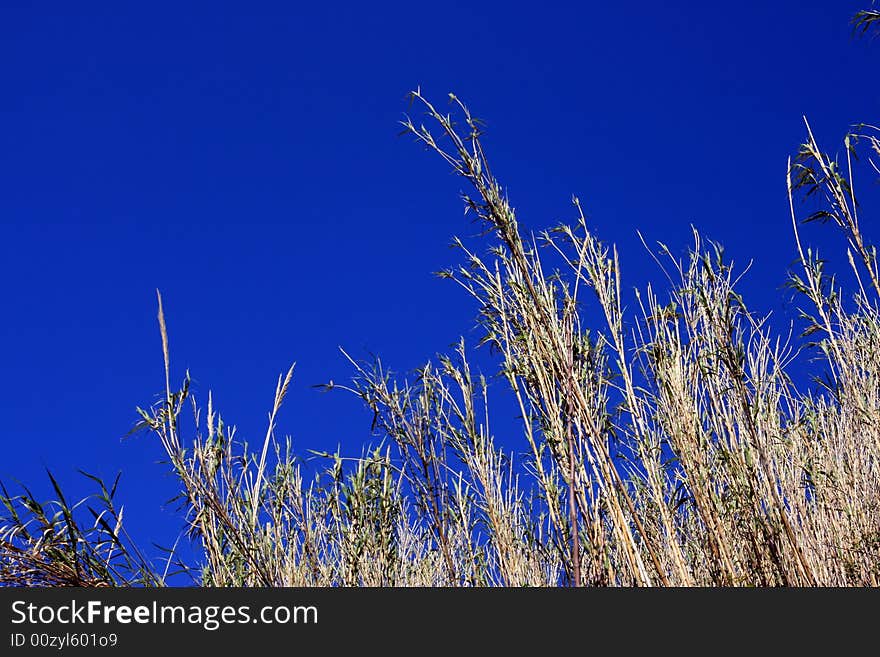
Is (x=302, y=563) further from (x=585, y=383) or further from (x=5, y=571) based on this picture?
(x=585, y=383)

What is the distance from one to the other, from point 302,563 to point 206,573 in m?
0.39

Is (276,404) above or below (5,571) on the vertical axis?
above

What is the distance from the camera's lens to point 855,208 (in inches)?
115

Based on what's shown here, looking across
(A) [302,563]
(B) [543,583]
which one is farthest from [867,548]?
(A) [302,563]

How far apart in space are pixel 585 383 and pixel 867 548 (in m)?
1.47

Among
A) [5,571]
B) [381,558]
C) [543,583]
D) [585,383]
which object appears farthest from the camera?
[381,558]

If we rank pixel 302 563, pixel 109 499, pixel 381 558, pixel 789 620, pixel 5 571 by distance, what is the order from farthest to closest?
pixel 381 558 → pixel 302 563 → pixel 109 499 → pixel 5 571 → pixel 789 620

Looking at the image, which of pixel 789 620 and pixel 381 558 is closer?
pixel 789 620

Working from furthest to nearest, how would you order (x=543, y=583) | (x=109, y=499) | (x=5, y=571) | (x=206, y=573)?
(x=543, y=583)
(x=206, y=573)
(x=109, y=499)
(x=5, y=571)

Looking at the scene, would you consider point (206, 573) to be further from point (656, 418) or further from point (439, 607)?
point (656, 418)

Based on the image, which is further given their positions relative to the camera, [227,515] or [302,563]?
[302,563]

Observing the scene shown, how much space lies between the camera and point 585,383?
2.79 m

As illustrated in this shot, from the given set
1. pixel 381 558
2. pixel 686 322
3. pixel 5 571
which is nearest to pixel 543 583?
pixel 381 558

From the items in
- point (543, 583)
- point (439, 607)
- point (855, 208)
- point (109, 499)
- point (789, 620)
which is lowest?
point (789, 620)
